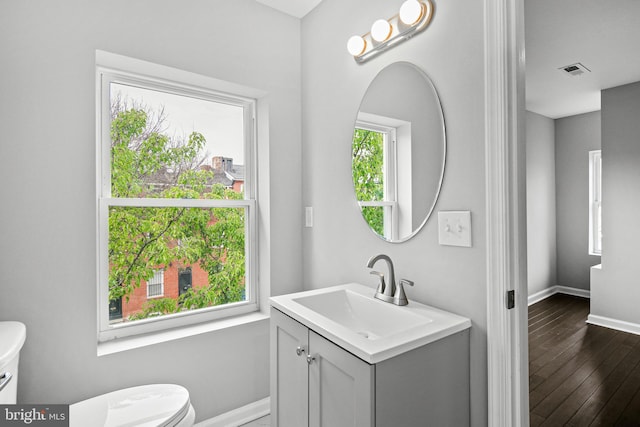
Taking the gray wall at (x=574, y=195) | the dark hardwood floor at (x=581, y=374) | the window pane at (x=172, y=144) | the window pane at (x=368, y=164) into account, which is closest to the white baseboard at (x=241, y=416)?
the window pane at (x=172, y=144)

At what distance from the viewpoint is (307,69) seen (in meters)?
2.08

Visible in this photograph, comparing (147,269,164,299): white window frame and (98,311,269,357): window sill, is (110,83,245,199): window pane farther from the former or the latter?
(98,311,269,357): window sill

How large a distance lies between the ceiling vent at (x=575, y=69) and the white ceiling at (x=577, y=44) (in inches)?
1.5

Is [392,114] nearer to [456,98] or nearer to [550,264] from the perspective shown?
[456,98]

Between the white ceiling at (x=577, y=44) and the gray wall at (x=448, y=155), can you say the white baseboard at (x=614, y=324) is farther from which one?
the gray wall at (x=448, y=155)

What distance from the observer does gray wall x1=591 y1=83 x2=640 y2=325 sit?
127 inches

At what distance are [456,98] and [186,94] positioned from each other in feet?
4.95

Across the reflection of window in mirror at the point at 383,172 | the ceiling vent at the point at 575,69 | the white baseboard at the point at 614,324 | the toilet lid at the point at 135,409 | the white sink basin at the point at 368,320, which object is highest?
the ceiling vent at the point at 575,69

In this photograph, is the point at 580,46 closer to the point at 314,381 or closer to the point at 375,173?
the point at 375,173

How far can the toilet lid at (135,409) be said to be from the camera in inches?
45.8

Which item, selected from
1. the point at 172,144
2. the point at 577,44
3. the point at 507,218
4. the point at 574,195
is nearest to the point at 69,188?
the point at 172,144

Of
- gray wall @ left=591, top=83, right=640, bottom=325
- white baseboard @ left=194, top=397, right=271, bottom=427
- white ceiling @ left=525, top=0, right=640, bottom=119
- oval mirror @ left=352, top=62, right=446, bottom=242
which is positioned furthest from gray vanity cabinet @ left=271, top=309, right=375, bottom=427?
gray wall @ left=591, top=83, right=640, bottom=325

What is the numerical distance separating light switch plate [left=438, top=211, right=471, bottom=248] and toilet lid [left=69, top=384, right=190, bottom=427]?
47.8 inches

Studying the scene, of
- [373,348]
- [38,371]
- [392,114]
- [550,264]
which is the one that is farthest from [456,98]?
[550,264]
